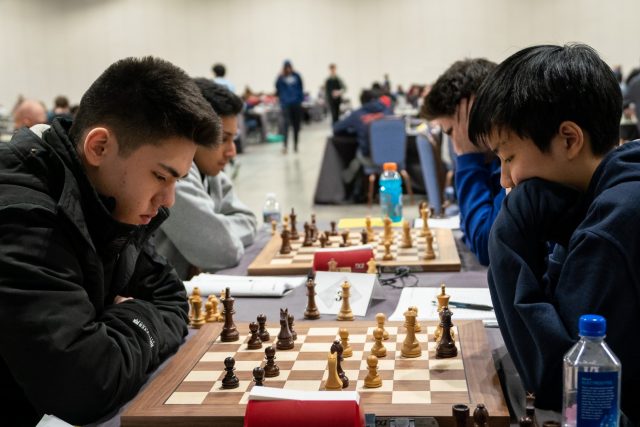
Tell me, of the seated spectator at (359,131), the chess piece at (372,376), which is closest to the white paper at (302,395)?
the chess piece at (372,376)

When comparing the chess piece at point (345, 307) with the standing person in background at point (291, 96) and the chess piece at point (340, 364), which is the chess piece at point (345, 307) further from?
the standing person in background at point (291, 96)

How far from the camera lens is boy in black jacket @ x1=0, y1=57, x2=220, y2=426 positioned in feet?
4.61

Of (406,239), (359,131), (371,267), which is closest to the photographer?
(371,267)

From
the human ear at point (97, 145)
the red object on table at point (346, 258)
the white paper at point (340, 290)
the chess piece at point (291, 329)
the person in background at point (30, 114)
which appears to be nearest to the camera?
the human ear at point (97, 145)

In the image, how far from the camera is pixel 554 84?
1.50 m

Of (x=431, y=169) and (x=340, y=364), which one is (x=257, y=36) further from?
(x=340, y=364)

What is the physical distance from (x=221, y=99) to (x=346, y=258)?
0.97m

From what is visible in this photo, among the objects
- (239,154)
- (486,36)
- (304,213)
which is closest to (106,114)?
(304,213)

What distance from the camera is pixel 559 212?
150 cm

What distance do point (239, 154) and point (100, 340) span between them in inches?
497

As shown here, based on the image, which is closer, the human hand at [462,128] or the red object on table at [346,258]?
the red object on table at [346,258]

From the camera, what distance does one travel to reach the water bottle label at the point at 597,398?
1.08 m

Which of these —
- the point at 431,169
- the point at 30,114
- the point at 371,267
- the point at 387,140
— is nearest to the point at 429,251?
the point at 371,267

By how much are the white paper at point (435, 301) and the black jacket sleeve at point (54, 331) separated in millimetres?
807
